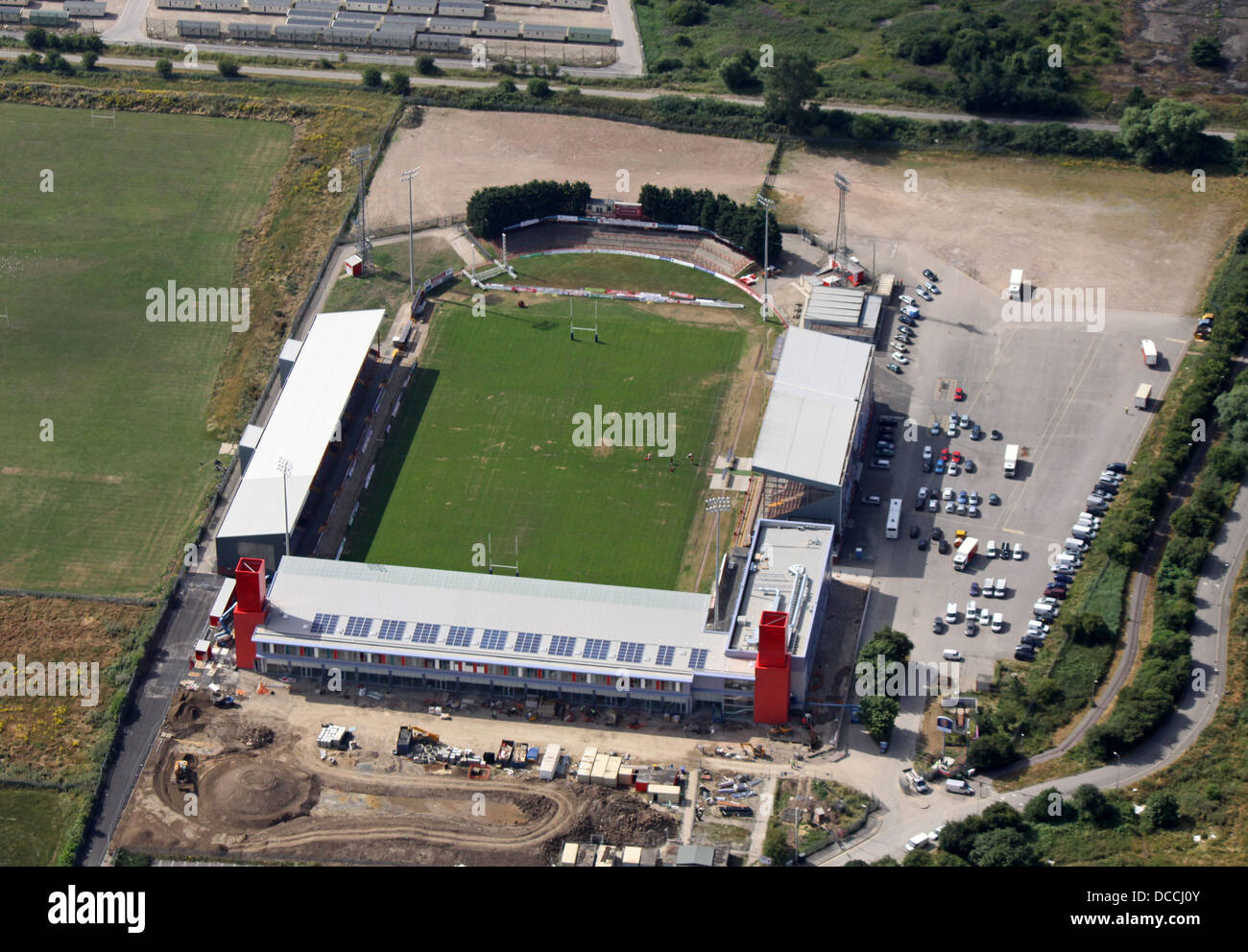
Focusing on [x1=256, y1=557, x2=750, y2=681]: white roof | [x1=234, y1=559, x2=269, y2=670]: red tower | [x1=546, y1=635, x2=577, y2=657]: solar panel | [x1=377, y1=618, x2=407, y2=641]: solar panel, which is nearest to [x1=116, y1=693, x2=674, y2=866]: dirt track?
[x1=234, y1=559, x2=269, y2=670]: red tower

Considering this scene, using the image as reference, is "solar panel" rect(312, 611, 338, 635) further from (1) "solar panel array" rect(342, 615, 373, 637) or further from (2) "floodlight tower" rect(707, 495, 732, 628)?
(2) "floodlight tower" rect(707, 495, 732, 628)

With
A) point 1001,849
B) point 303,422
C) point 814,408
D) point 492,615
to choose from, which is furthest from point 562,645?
point 1001,849

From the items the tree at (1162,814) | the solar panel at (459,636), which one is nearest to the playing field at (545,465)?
the solar panel at (459,636)

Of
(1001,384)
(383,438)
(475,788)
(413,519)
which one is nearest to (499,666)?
(475,788)

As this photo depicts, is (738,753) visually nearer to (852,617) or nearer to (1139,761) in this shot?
(852,617)

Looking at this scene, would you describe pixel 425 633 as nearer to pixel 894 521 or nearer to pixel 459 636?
pixel 459 636

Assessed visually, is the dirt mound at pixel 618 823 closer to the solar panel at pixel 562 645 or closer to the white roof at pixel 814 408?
the solar panel at pixel 562 645

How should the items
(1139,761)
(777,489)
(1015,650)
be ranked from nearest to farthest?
(1139,761) → (1015,650) → (777,489)
